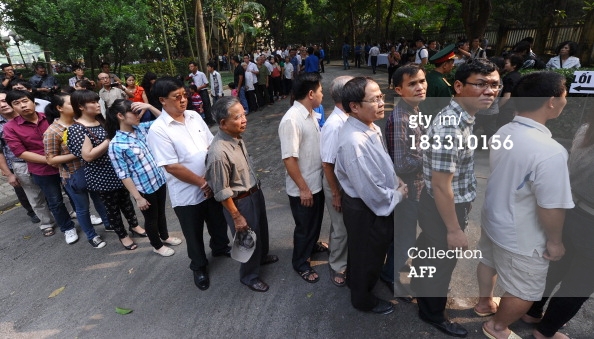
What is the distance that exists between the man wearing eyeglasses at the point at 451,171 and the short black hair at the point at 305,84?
100 centimetres

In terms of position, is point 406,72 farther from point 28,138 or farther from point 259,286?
point 28,138

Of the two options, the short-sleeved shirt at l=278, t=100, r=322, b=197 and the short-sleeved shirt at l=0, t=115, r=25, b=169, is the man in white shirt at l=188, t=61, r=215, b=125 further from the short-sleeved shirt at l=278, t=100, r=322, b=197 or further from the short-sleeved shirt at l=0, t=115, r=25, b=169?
the short-sleeved shirt at l=278, t=100, r=322, b=197

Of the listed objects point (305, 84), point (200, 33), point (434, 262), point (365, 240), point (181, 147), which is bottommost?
point (434, 262)

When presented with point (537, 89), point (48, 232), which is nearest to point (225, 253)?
point (48, 232)

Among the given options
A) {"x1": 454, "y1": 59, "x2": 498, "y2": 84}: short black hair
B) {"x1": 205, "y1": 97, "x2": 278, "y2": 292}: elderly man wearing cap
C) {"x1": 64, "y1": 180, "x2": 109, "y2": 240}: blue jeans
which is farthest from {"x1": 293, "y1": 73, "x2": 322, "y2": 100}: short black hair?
{"x1": 64, "y1": 180, "x2": 109, "y2": 240}: blue jeans

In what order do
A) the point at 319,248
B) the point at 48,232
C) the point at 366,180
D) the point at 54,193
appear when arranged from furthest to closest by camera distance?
the point at 48,232, the point at 54,193, the point at 319,248, the point at 366,180

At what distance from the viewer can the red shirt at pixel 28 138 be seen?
11.1ft

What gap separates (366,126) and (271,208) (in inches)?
99.9

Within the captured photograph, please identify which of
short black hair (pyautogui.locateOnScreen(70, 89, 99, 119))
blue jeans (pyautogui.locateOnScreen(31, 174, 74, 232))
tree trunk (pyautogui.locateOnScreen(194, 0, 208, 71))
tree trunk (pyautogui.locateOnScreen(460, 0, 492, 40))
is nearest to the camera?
short black hair (pyautogui.locateOnScreen(70, 89, 99, 119))

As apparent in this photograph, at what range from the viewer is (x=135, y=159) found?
2.94 m

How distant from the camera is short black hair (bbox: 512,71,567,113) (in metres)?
1.65

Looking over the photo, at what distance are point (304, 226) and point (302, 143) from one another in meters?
0.74

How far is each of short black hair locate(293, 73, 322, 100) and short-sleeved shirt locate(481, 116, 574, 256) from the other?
1.33 m

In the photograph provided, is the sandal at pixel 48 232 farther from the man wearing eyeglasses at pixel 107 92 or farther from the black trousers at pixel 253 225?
the black trousers at pixel 253 225
